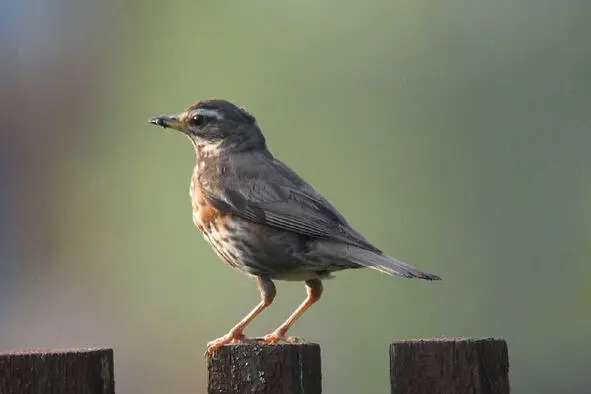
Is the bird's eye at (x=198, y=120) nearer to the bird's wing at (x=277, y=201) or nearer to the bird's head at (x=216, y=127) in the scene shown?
the bird's head at (x=216, y=127)

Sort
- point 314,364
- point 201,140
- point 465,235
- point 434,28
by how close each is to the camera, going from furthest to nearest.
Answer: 1. point 434,28
2. point 465,235
3. point 201,140
4. point 314,364

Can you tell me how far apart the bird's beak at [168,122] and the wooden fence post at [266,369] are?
267 centimetres

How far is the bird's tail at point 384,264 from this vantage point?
20.3 ft

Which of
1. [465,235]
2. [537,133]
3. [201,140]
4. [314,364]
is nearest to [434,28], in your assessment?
[537,133]

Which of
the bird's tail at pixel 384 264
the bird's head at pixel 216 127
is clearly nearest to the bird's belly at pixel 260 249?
the bird's tail at pixel 384 264

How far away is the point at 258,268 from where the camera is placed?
23.7ft

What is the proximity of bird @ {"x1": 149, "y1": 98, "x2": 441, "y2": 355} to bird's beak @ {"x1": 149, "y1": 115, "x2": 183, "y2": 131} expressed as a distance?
0.04m

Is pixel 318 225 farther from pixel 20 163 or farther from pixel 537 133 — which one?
pixel 20 163

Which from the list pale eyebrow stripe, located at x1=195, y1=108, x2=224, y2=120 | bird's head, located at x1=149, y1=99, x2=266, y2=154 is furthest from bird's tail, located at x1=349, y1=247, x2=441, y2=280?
pale eyebrow stripe, located at x1=195, y1=108, x2=224, y2=120

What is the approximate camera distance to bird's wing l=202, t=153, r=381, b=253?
7.05 meters

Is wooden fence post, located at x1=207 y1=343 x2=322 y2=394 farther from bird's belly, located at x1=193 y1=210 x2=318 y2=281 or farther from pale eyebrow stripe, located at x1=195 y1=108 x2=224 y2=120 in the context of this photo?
pale eyebrow stripe, located at x1=195 y1=108 x2=224 y2=120

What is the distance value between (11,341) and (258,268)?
801cm

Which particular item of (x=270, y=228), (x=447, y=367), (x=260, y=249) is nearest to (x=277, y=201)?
(x=270, y=228)

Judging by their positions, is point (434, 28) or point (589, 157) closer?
point (589, 157)
